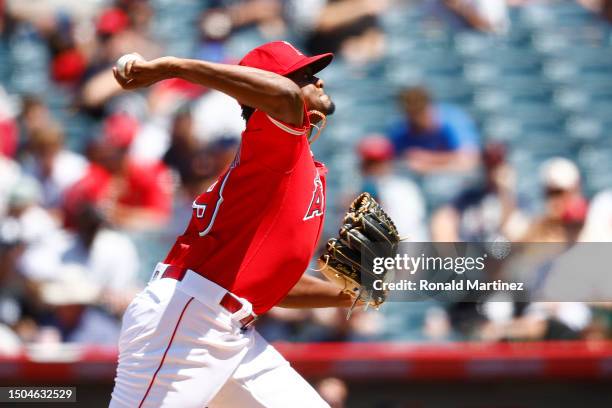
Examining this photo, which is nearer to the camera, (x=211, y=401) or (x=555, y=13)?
(x=211, y=401)

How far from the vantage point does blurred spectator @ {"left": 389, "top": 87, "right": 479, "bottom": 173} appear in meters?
7.02

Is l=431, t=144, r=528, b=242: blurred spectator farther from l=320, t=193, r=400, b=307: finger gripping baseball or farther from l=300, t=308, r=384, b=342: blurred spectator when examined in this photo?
l=320, t=193, r=400, b=307: finger gripping baseball

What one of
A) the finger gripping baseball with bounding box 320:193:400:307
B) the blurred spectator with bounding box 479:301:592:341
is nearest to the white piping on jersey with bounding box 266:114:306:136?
the finger gripping baseball with bounding box 320:193:400:307

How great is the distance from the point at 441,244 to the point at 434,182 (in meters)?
1.06

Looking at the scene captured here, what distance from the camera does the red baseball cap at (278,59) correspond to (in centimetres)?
317

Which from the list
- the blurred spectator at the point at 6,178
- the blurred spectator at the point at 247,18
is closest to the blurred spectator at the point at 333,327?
the blurred spectator at the point at 6,178

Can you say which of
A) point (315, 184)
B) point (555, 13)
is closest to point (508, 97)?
point (555, 13)

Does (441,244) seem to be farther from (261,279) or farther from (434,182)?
(261,279)

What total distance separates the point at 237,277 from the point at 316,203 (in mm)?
377

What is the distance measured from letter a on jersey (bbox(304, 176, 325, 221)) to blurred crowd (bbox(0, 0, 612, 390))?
1613 mm

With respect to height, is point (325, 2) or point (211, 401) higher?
point (325, 2)

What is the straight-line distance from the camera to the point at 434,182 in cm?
693

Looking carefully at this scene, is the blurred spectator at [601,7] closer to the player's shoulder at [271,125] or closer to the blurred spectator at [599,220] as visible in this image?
the blurred spectator at [599,220]

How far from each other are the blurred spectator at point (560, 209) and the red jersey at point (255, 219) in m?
3.26
